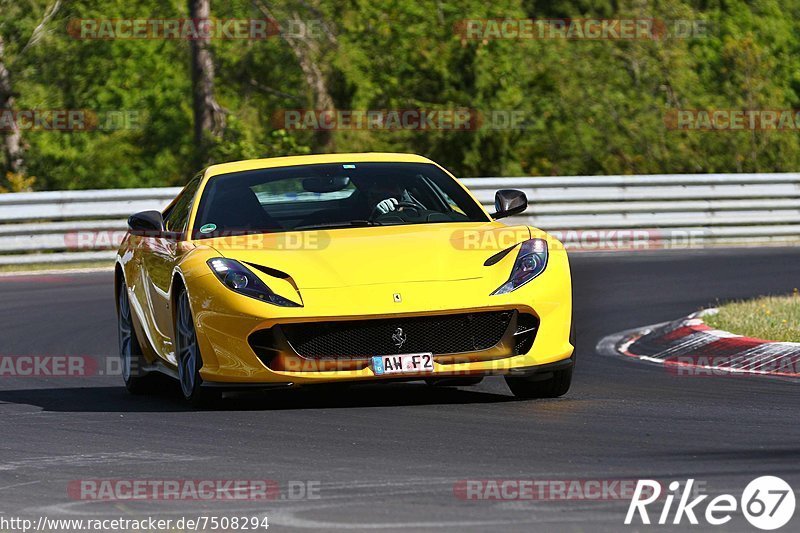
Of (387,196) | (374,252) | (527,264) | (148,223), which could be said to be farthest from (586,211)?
(374,252)

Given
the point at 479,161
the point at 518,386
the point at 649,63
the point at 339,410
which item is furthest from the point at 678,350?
the point at 649,63

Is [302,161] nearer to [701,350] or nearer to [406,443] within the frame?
[701,350]

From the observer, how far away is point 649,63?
94.4 ft

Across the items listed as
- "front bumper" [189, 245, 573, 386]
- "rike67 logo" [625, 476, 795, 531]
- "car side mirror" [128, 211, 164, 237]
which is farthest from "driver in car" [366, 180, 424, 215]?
"rike67 logo" [625, 476, 795, 531]

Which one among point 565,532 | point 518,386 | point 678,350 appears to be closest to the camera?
point 565,532

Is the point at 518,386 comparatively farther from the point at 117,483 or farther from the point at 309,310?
the point at 117,483

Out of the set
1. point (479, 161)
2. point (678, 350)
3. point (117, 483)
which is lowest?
point (479, 161)

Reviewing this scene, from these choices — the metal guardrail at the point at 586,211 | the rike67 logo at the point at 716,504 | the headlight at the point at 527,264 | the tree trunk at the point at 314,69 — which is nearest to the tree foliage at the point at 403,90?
the tree trunk at the point at 314,69

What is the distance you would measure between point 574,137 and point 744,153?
9.15 feet

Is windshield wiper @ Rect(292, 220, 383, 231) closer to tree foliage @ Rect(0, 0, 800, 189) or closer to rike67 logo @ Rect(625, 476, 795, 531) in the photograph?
rike67 logo @ Rect(625, 476, 795, 531)

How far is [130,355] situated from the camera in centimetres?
1022

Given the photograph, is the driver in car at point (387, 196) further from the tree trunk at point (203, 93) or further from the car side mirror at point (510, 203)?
the tree trunk at point (203, 93)

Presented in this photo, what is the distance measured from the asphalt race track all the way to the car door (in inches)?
15.3

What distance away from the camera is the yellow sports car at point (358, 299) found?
806 cm
